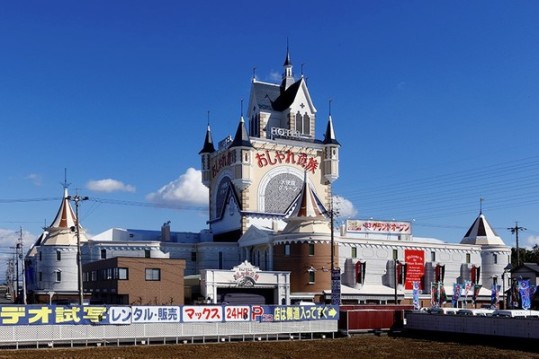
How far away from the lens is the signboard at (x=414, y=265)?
261ft

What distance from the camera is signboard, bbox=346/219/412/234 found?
260 feet

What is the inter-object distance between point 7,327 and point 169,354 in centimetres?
974

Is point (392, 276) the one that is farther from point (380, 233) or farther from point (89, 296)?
point (89, 296)

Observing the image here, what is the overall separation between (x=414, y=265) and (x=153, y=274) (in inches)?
1320

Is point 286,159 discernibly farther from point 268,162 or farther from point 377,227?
point 377,227

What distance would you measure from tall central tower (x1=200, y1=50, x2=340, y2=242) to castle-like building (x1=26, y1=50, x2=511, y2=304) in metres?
0.14

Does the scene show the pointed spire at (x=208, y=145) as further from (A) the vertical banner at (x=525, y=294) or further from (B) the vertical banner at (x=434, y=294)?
(A) the vertical banner at (x=525, y=294)

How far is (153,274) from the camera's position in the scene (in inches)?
2422


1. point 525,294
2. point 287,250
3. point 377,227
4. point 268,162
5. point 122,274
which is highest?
point 268,162

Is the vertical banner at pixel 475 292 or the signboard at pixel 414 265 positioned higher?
the signboard at pixel 414 265

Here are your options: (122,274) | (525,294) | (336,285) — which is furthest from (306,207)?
(525,294)

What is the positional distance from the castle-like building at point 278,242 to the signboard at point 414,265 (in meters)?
0.12

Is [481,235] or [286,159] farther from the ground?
[286,159]

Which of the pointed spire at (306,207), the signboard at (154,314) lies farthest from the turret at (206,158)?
the signboard at (154,314)
